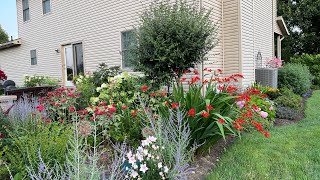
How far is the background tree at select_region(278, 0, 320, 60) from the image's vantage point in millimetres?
19484

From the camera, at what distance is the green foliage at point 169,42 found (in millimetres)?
5086

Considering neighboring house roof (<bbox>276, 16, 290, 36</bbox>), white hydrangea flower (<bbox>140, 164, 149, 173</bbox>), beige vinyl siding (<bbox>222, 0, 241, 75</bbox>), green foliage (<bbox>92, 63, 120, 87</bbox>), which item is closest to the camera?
white hydrangea flower (<bbox>140, 164, 149, 173</bbox>)

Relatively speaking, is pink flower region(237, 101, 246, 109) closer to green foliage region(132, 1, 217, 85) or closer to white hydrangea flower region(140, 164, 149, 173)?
green foliage region(132, 1, 217, 85)

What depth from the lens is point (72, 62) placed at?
10789mm

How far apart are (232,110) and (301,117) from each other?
3.41m

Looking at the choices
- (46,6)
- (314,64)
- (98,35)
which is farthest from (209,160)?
(314,64)

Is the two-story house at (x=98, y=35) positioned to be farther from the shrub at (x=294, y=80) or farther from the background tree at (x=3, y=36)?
the background tree at (x=3, y=36)

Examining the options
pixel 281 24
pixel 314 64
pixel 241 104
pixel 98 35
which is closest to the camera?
pixel 241 104

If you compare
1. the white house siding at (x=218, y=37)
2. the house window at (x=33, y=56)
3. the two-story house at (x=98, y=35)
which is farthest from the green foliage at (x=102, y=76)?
the house window at (x=33, y=56)

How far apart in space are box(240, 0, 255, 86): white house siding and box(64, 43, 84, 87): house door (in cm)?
626

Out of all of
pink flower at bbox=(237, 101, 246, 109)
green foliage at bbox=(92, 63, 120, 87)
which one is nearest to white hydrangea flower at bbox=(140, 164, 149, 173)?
pink flower at bbox=(237, 101, 246, 109)

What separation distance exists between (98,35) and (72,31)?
1.80 meters

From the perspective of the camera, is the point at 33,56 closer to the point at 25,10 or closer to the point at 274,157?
the point at 25,10

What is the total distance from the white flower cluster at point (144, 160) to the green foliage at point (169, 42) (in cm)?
289
